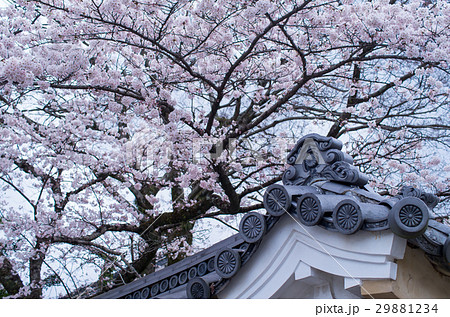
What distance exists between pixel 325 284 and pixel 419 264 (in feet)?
1.90

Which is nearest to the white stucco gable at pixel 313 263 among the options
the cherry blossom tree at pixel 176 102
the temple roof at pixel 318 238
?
the temple roof at pixel 318 238

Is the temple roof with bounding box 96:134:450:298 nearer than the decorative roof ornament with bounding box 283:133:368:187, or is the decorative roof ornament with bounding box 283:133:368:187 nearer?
the temple roof with bounding box 96:134:450:298

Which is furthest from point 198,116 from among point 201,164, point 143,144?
point 143,144

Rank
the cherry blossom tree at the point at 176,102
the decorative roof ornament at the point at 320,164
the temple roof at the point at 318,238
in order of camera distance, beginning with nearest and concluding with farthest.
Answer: the temple roof at the point at 318,238
the decorative roof ornament at the point at 320,164
the cherry blossom tree at the point at 176,102

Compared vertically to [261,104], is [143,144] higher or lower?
lower

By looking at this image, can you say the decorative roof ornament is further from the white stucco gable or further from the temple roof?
the white stucco gable

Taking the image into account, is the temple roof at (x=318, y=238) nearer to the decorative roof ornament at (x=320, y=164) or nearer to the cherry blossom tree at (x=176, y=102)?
the decorative roof ornament at (x=320, y=164)

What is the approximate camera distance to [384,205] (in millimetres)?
2498

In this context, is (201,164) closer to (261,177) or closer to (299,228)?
(261,177)
